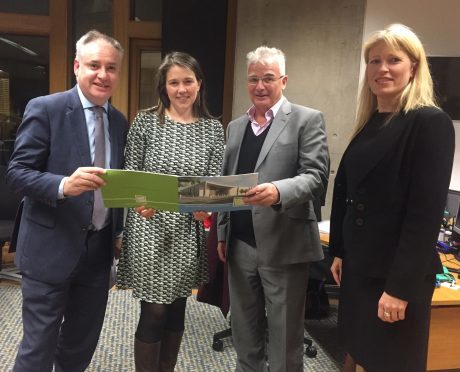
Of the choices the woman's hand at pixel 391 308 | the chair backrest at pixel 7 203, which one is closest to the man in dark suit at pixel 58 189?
the woman's hand at pixel 391 308

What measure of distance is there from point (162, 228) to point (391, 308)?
96 cm

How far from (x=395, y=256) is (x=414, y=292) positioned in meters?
0.13

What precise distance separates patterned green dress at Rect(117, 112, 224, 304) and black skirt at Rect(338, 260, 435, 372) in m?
0.71

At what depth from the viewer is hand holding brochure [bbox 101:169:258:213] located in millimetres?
1383

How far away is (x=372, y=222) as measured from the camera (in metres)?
1.40

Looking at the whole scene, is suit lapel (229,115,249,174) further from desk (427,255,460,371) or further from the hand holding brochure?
desk (427,255,460,371)

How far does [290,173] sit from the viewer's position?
1.74 m

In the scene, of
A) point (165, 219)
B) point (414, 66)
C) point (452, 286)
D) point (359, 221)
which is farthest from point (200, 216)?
point (452, 286)

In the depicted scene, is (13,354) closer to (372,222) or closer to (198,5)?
(372,222)

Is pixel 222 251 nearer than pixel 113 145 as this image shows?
No

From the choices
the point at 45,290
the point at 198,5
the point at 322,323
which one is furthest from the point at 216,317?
the point at 198,5

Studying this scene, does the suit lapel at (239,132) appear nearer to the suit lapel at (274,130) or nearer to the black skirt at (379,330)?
the suit lapel at (274,130)

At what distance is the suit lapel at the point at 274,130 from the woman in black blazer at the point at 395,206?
0.34m

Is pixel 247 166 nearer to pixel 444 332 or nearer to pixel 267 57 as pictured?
pixel 267 57
